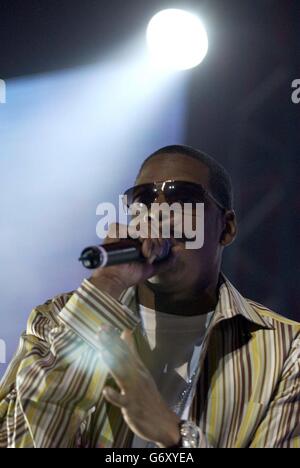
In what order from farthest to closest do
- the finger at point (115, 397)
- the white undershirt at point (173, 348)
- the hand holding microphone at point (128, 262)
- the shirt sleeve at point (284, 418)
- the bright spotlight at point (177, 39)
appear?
the bright spotlight at point (177, 39), the white undershirt at point (173, 348), the shirt sleeve at point (284, 418), the hand holding microphone at point (128, 262), the finger at point (115, 397)

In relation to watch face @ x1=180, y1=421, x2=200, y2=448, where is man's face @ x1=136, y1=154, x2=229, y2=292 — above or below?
above

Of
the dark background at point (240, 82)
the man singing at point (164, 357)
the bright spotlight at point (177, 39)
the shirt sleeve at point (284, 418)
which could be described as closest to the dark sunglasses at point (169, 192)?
the man singing at point (164, 357)

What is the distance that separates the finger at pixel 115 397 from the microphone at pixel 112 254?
9.8 inches

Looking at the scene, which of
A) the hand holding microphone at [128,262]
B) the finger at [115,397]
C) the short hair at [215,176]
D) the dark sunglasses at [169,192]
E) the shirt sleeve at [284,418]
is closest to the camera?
the finger at [115,397]

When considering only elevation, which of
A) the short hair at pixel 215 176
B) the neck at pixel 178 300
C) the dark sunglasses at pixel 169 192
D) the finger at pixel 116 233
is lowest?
the neck at pixel 178 300

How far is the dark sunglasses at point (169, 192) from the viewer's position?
1732 mm

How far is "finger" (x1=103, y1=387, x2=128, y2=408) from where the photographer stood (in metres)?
1.25

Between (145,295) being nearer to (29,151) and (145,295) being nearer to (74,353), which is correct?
(74,353)

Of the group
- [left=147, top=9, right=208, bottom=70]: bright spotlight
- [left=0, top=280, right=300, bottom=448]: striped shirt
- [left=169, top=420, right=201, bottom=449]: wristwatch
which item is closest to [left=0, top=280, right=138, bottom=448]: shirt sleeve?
[left=0, top=280, right=300, bottom=448]: striped shirt

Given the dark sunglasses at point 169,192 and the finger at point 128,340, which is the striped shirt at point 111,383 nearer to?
the finger at point 128,340

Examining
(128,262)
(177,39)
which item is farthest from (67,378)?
(177,39)

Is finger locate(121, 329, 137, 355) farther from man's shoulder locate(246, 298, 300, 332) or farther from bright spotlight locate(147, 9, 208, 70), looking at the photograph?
bright spotlight locate(147, 9, 208, 70)

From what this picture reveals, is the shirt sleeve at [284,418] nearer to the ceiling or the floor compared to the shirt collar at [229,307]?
nearer to the floor

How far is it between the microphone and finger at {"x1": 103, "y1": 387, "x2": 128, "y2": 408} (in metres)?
0.25
